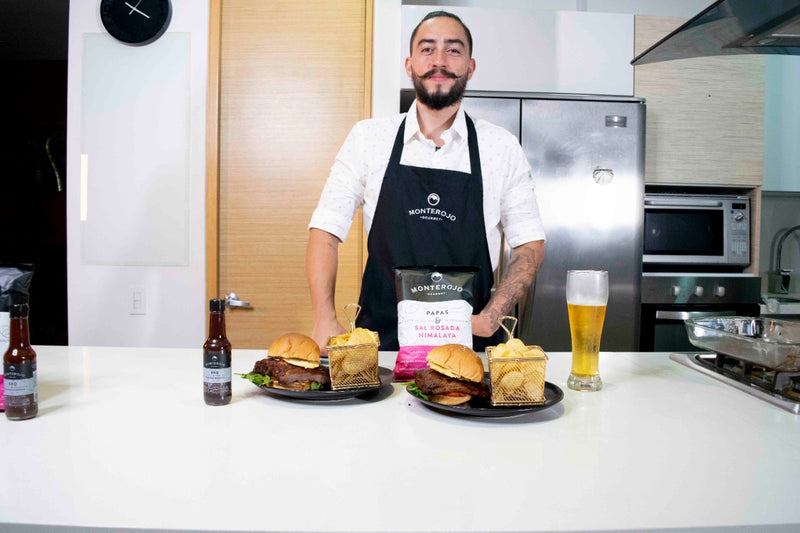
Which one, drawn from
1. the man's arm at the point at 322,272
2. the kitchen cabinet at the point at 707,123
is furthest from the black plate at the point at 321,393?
the kitchen cabinet at the point at 707,123

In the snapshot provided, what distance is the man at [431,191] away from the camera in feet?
6.23

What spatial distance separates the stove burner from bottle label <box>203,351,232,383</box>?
3.08 feet

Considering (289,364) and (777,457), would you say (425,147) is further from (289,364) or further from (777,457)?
(777,457)

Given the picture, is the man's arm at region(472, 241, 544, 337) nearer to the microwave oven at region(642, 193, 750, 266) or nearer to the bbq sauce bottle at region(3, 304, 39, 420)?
the bbq sauce bottle at region(3, 304, 39, 420)

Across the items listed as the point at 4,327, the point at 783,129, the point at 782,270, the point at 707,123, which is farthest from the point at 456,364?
the point at 782,270

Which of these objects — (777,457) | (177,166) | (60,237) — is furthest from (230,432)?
(60,237)

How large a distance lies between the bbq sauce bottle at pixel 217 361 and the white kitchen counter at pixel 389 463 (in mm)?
23

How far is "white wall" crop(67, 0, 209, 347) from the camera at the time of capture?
8.80ft

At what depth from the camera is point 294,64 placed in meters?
2.72

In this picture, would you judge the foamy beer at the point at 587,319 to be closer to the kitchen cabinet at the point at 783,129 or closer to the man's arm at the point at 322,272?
the man's arm at the point at 322,272

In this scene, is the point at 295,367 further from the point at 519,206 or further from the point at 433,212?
the point at 519,206

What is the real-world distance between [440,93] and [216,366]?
129cm

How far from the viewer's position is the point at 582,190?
2.73 m

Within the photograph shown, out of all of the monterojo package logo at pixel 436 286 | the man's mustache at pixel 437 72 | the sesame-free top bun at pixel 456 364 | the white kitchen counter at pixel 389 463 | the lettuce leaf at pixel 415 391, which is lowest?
the white kitchen counter at pixel 389 463
